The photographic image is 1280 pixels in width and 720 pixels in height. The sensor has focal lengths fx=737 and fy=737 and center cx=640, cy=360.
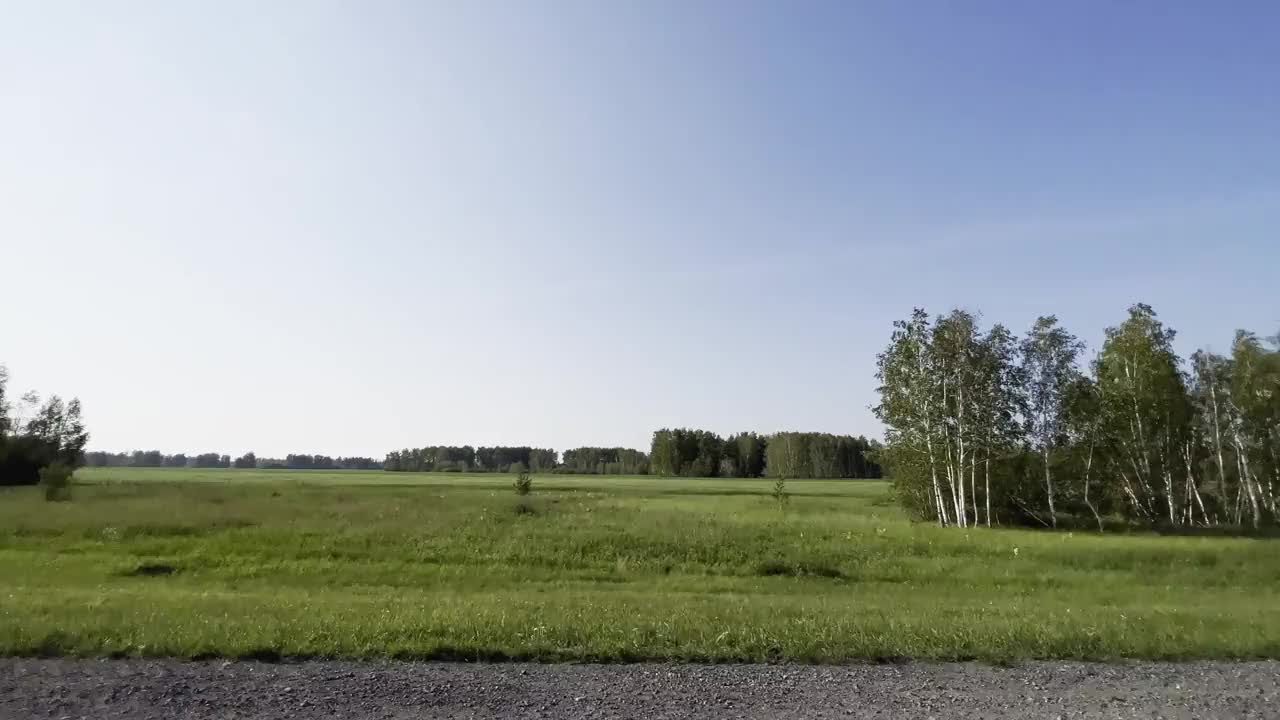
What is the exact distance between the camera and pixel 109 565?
2367 centimetres

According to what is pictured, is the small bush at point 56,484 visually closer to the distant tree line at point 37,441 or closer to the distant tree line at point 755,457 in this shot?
the distant tree line at point 37,441

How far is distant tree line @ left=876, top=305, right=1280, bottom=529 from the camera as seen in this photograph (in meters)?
45.7

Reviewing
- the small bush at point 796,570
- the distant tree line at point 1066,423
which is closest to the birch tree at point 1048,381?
the distant tree line at point 1066,423

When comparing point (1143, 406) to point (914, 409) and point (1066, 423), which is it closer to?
point (1066, 423)

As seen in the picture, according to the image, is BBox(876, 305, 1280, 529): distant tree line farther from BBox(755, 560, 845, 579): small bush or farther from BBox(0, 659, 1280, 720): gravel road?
BBox(0, 659, 1280, 720): gravel road

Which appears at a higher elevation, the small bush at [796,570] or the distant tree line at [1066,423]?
the distant tree line at [1066,423]

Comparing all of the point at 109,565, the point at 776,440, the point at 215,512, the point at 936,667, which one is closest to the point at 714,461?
the point at 776,440

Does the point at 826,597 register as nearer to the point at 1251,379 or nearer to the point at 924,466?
the point at 924,466

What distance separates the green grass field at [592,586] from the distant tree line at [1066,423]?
959 centimetres

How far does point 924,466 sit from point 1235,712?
40.6 metres

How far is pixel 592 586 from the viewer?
70.4 ft

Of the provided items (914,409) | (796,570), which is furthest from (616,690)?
(914,409)

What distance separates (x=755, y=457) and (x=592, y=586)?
144732 millimetres

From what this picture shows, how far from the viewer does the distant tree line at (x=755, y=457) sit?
157125 millimetres
